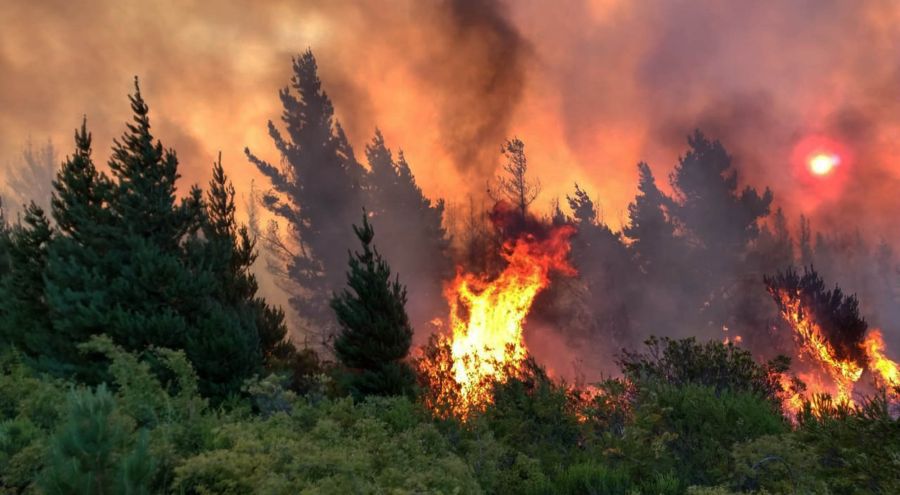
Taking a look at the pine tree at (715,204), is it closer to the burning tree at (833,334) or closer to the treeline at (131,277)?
the burning tree at (833,334)

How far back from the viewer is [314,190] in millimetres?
40781

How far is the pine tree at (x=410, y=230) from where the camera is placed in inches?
1569

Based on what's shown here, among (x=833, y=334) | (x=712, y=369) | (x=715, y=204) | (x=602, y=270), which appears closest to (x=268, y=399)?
(x=712, y=369)

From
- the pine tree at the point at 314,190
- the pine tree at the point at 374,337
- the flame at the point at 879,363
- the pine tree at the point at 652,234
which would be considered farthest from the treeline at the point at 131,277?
the pine tree at the point at 652,234

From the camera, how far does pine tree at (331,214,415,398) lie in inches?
586

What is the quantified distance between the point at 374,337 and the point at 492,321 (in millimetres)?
9671

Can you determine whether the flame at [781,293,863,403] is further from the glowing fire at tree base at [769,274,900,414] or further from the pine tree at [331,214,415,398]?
the pine tree at [331,214,415,398]

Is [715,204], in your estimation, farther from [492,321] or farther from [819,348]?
[492,321]

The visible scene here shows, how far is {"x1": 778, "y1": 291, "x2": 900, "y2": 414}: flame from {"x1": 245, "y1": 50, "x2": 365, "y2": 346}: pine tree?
28.4m

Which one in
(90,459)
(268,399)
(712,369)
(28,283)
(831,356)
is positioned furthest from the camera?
(831,356)

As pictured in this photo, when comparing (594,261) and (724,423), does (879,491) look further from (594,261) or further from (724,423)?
(594,261)

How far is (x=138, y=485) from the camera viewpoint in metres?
5.25

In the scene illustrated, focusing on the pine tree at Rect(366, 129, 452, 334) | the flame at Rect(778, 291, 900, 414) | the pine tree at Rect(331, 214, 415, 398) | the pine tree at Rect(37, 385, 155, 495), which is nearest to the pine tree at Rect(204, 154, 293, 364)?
the pine tree at Rect(331, 214, 415, 398)

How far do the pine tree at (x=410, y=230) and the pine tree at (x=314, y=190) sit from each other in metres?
1.70
